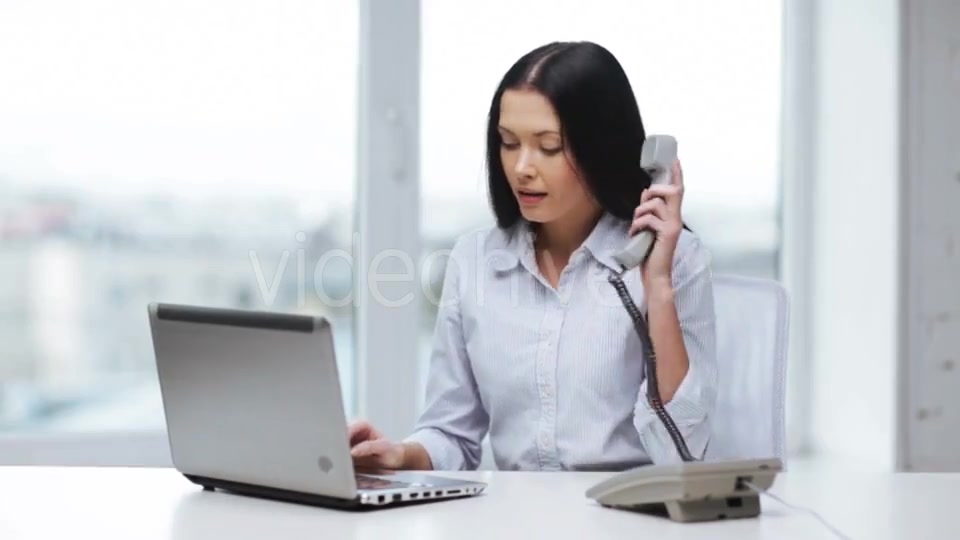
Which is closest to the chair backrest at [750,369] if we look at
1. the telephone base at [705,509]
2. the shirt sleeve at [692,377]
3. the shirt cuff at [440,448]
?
the shirt sleeve at [692,377]

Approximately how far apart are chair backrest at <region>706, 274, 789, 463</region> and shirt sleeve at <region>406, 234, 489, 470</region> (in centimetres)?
37

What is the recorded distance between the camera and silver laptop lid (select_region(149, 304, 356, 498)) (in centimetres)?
136

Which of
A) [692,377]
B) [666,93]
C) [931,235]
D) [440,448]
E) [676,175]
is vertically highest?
[666,93]

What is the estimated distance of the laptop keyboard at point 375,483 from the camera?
4.83 ft

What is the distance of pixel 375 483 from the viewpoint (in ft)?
4.94

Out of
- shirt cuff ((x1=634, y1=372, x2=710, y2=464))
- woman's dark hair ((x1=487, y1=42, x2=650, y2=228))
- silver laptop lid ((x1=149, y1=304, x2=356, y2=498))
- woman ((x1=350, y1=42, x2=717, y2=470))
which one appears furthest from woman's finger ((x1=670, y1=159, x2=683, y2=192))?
silver laptop lid ((x1=149, y1=304, x2=356, y2=498))

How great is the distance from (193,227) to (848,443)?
1647mm

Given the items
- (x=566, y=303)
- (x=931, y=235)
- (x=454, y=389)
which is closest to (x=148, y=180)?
(x=454, y=389)

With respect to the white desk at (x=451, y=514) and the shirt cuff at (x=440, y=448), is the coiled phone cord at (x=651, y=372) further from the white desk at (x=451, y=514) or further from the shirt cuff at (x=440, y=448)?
the shirt cuff at (x=440, y=448)

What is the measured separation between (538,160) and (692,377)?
39 centimetres

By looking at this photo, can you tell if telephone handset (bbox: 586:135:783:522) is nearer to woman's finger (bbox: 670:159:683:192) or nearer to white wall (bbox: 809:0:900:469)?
woman's finger (bbox: 670:159:683:192)

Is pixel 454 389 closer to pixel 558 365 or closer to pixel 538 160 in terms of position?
pixel 558 365

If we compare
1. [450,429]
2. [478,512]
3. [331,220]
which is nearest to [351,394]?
[331,220]

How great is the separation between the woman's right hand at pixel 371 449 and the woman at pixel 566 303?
0.04 meters
